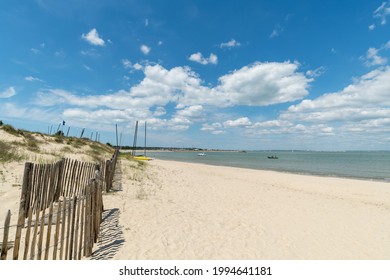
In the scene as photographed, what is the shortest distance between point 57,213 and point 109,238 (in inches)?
76.0

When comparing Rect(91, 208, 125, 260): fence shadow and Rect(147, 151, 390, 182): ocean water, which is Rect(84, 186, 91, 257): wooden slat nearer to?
Rect(91, 208, 125, 260): fence shadow

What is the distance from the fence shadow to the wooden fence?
0.67 feet

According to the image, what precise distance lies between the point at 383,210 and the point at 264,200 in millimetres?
4974

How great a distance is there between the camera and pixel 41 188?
253 inches

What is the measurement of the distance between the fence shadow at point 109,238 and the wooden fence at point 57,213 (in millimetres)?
204

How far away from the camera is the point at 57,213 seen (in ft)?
12.2

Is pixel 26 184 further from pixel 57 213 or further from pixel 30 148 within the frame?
pixel 30 148

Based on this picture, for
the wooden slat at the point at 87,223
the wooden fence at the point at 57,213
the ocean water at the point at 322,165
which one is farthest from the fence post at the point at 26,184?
the ocean water at the point at 322,165

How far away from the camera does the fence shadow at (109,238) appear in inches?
180

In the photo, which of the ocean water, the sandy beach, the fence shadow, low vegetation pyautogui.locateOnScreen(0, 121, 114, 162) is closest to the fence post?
the fence shadow

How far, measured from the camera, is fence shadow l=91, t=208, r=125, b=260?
4.58 metres

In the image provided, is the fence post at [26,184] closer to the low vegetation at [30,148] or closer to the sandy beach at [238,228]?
the sandy beach at [238,228]
